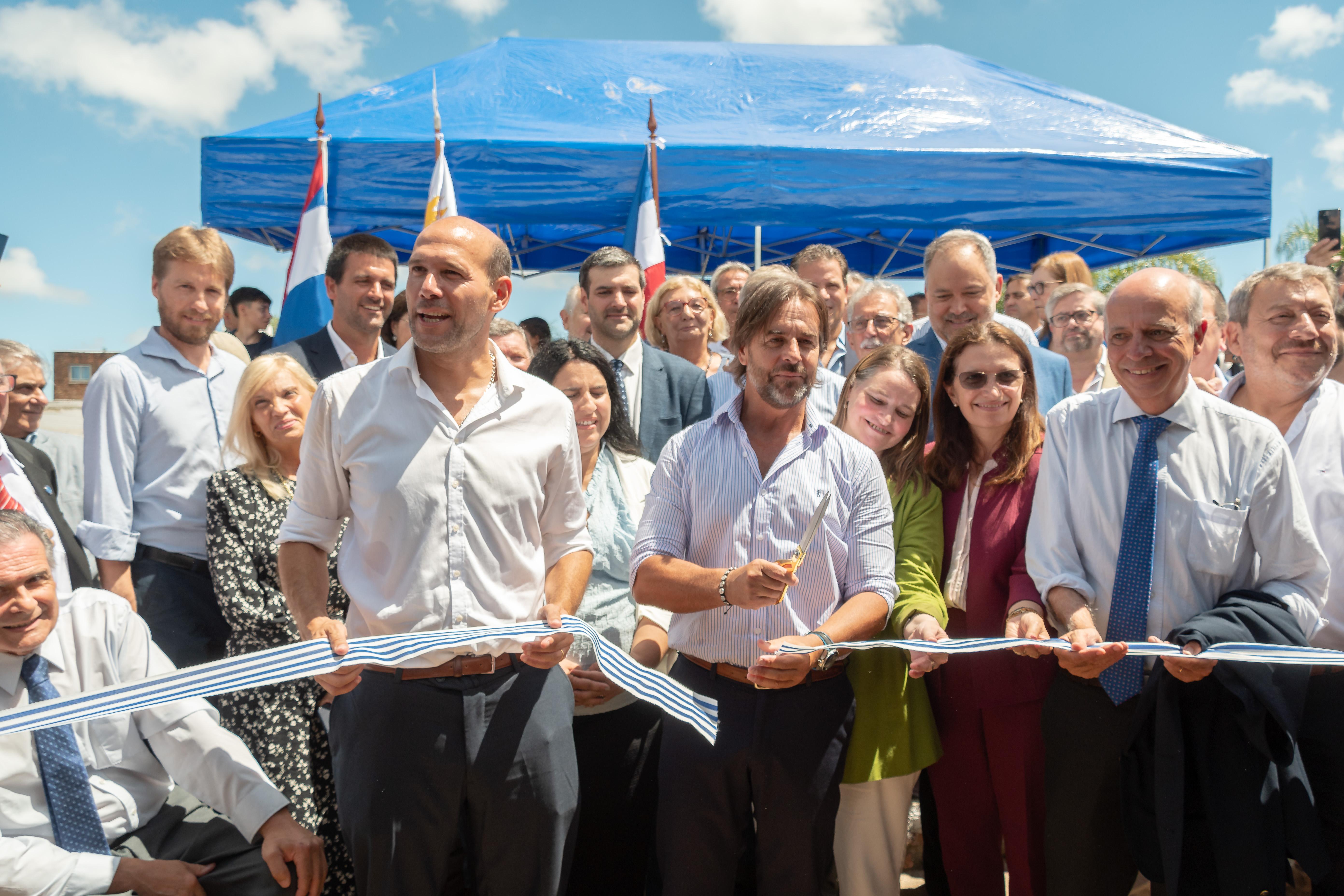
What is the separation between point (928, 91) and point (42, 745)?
931 cm

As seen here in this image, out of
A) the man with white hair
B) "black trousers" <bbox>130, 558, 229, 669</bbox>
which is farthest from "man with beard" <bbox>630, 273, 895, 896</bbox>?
"black trousers" <bbox>130, 558, 229, 669</bbox>

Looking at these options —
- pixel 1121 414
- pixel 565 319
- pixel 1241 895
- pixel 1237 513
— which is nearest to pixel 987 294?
pixel 1121 414

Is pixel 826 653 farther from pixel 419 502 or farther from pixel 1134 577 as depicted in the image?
pixel 419 502

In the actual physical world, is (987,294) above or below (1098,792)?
above

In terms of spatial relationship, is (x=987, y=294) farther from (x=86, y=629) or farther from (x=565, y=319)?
(x=86, y=629)

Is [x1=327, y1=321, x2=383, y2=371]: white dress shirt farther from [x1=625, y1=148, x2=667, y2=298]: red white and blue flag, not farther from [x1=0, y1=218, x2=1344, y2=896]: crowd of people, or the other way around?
[x1=625, y1=148, x2=667, y2=298]: red white and blue flag

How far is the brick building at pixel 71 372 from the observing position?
32438 mm

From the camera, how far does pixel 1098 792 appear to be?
273cm

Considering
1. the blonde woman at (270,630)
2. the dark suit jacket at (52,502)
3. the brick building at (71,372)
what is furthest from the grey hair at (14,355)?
the brick building at (71,372)

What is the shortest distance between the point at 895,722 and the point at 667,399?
184cm

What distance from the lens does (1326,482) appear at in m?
2.96

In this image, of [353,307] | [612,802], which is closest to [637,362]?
[353,307]

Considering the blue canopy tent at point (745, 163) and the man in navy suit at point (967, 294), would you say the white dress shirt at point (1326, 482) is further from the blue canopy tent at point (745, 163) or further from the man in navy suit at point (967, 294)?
the blue canopy tent at point (745, 163)

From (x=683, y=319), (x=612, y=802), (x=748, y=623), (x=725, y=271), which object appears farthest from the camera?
(x=725, y=271)
